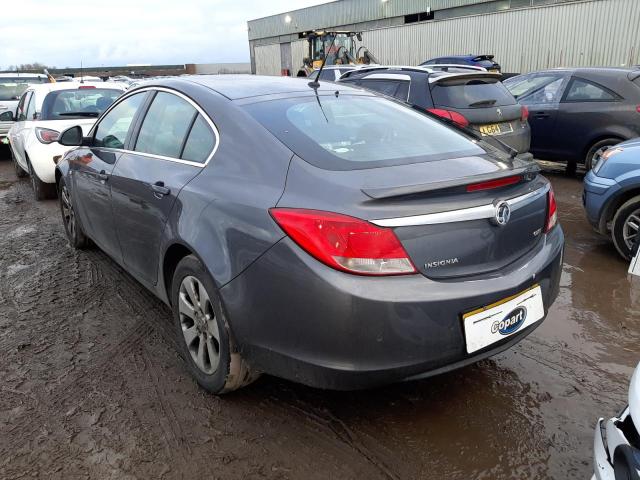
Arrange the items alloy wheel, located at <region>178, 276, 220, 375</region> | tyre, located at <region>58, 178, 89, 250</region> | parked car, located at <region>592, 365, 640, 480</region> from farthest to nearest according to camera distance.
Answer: tyre, located at <region>58, 178, 89, 250</region> → alloy wheel, located at <region>178, 276, 220, 375</region> → parked car, located at <region>592, 365, 640, 480</region>

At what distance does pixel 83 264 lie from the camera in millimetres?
4867

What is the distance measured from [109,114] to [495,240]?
3.12 meters

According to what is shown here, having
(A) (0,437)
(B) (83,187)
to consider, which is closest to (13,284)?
(B) (83,187)

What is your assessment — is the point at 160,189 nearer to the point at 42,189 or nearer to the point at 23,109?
the point at 42,189

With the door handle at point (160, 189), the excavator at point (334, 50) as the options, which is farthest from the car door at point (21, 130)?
the excavator at point (334, 50)

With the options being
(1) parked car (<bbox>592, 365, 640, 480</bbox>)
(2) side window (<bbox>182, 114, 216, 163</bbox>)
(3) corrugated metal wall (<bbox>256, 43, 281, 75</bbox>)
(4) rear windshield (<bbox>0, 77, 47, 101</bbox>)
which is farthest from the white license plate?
(3) corrugated metal wall (<bbox>256, 43, 281, 75</bbox>)

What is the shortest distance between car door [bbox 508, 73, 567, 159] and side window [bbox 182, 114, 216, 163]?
632 centimetres

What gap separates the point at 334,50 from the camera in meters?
17.8

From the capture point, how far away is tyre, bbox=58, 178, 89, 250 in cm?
499

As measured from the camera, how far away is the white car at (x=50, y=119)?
7.16 meters

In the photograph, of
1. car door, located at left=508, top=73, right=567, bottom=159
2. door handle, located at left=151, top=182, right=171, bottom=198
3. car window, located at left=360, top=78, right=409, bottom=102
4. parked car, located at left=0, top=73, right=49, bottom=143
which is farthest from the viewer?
parked car, located at left=0, top=73, right=49, bottom=143

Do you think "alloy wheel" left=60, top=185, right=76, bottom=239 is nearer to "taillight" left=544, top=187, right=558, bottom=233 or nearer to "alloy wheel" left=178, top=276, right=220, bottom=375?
"alloy wheel" left=178, top=276, right=220, bottom=375

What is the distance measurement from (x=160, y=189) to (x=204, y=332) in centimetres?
80

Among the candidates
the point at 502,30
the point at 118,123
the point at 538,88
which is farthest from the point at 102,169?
the point at 502,30
